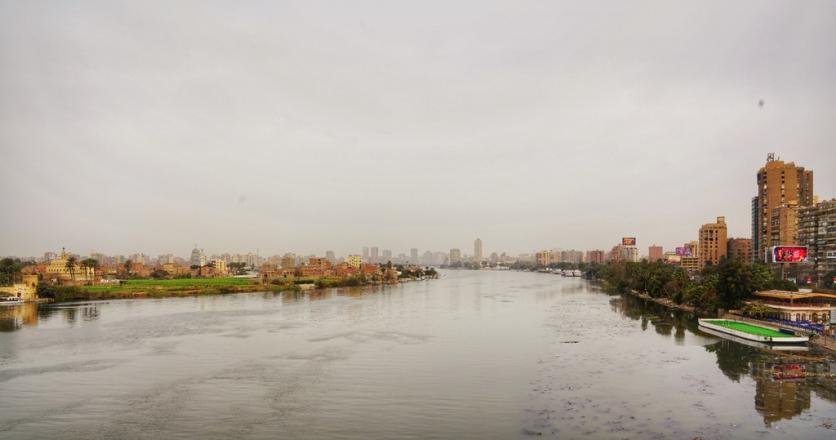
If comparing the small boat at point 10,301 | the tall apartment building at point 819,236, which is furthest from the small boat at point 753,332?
the small boat at point 10,301

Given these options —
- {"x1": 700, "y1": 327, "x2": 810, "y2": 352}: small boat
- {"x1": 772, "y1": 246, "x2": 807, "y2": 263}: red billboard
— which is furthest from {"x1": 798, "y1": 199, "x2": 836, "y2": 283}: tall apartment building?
{"x1": 700, "y1": 327, "x2": 810, "y2": 352}: small boat

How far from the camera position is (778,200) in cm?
7400

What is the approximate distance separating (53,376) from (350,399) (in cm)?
1098

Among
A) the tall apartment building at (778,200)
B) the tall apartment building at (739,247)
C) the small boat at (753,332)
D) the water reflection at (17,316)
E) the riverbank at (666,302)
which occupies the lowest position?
the riverbank at (666,302)

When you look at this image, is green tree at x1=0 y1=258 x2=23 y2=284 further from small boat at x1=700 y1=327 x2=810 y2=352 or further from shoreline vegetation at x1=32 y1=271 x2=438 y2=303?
small boat at x1=700 y1=327 x2=810 y2=352

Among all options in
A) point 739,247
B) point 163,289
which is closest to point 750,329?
point 163,289

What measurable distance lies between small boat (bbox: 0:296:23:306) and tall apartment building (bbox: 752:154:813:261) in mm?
79051

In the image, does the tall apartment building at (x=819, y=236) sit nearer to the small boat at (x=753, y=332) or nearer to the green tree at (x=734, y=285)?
the green tree at (x=734, y=285)

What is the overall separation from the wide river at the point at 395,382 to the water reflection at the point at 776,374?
78 millimetres

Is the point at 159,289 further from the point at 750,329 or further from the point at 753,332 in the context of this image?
the point at 753,332

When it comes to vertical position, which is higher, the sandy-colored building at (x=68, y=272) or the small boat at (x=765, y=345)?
the sandy-colored building at (x=68, y=272)

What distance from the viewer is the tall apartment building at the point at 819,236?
56.9 meters

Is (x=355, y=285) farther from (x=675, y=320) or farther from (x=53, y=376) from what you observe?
(x=53, y=376)

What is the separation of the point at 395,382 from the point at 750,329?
20.1 metres
